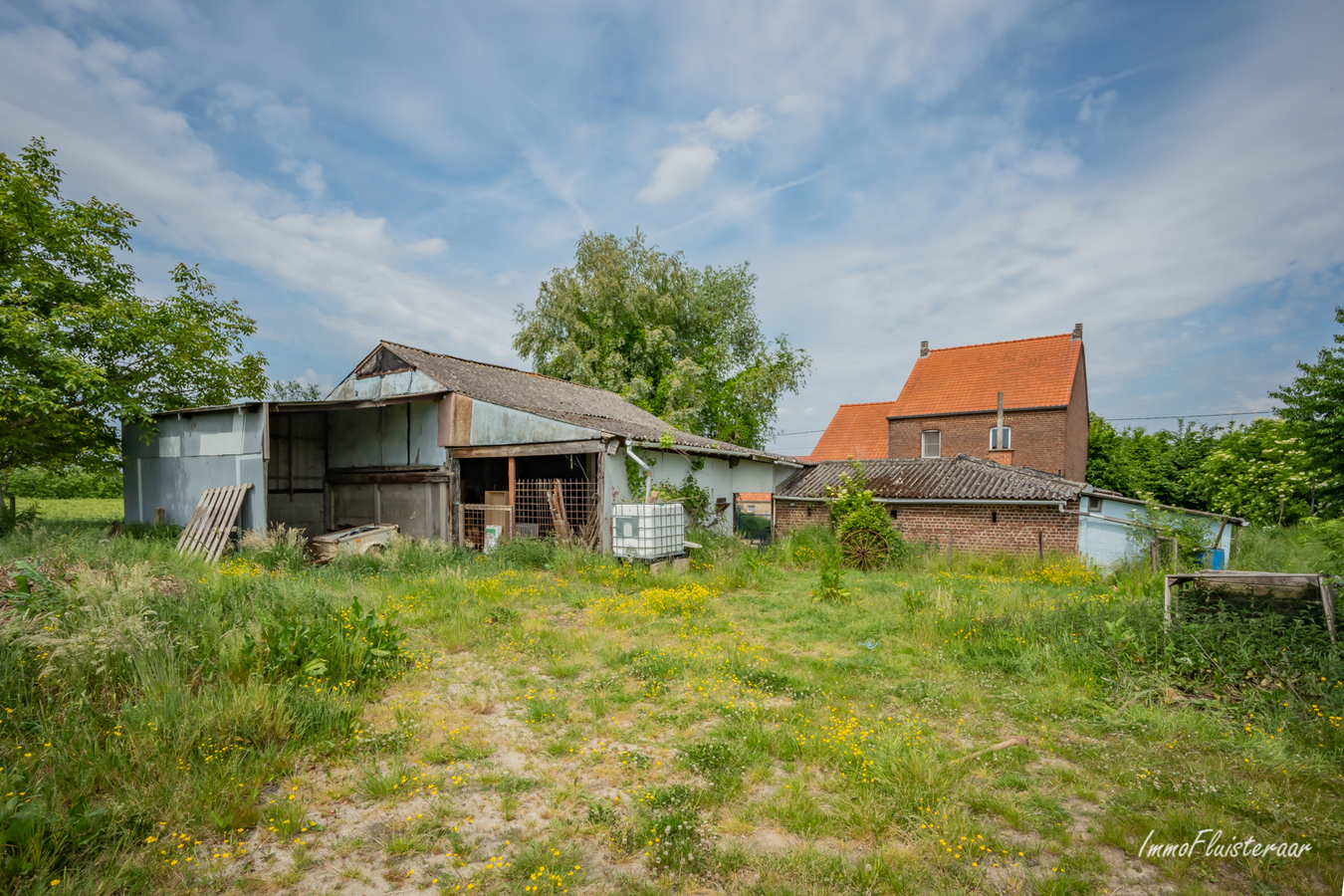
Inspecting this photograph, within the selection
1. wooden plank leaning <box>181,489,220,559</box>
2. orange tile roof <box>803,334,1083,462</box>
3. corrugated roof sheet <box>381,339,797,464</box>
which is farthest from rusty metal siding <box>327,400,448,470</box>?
orange tile roof <box>803,334,1083,462</box>

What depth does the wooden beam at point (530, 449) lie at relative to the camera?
1244cm

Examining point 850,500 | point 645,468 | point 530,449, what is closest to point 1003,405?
point 850,500

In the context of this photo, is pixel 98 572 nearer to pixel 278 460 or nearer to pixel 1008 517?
pixel 278 460

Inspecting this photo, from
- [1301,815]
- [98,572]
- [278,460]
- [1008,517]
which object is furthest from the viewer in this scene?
[278,460]

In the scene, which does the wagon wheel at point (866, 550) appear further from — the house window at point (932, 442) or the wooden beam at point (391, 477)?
the house window at point (932, 442)

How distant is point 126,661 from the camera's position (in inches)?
177

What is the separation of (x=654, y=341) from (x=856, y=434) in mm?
12210

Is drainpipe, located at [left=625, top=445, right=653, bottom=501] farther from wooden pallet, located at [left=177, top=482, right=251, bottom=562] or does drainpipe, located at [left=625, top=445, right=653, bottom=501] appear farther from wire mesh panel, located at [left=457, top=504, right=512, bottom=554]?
wooden pallet, located at [left=177, top=482, right=251, bottom=562]

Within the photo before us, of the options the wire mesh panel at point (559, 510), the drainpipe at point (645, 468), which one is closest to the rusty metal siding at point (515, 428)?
the drainpipe at point (645, 468)

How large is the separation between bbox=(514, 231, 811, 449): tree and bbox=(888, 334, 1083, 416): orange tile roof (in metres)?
5.59

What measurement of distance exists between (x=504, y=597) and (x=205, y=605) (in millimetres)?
3660

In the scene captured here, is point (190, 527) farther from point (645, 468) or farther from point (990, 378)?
point (990, 378)

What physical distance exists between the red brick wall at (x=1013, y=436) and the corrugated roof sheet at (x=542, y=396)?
36.6 ft

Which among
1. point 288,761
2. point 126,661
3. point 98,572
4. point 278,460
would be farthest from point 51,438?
point 288,761
